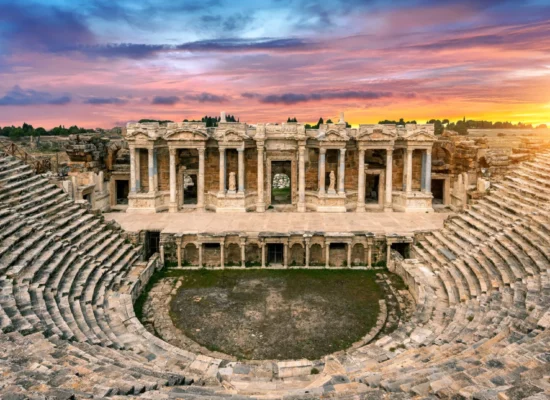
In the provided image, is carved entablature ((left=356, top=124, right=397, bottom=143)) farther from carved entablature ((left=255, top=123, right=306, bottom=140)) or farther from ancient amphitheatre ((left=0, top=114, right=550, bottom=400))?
carved entablature ((left=255, top=123, right=306, bottom=140))

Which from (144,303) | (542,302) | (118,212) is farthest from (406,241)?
(118,212)

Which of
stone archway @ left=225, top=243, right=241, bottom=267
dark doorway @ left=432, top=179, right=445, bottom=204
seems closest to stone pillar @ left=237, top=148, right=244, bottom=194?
stone archway @ left=225, top=243, right=241, bottom=267

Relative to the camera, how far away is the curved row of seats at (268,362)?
7.47 meters

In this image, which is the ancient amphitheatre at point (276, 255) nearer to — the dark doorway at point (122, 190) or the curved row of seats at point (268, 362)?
the curved row of seats at point (268, 362)

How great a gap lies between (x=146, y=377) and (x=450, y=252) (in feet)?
41.2

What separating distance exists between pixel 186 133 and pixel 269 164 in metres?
5.02

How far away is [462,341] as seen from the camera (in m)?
10.2

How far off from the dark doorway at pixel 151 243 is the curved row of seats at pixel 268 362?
1.69 m

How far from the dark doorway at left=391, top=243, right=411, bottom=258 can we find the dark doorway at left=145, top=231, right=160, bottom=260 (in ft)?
34.9

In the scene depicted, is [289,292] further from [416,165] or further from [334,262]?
[416,165]

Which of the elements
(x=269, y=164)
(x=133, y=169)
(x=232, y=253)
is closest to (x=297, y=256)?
(x=232, y=253)

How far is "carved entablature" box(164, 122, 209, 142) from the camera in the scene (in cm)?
2514

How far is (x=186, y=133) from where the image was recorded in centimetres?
2522

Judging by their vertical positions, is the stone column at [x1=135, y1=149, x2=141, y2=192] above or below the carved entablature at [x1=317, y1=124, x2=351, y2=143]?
below
